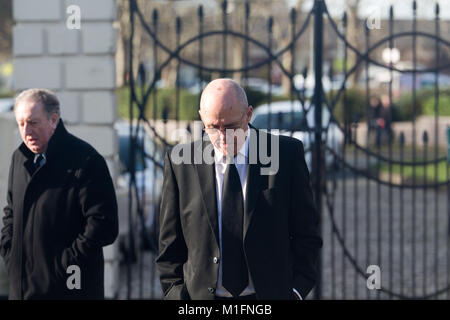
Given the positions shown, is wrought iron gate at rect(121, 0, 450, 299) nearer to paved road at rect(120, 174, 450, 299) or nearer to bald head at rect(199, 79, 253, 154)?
paved road at rect(120, 174, 450, 299)

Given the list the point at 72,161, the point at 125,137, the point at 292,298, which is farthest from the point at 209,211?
the point at 125,137

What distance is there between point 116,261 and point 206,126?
10.3 ft

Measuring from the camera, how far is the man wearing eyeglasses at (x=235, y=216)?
3.55 meters

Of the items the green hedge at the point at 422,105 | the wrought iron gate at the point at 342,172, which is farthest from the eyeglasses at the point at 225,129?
the green hedge at the point at 422,105

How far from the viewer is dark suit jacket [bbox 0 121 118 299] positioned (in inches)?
165

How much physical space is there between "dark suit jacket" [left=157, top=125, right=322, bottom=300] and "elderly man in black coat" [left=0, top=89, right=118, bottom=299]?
540 millimetres

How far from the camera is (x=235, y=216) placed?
358 centimetres

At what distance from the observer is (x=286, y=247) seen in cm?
365

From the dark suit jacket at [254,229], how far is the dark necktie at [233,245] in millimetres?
33

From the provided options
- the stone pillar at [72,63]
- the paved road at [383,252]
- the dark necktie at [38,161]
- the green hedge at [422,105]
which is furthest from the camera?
the green hedge at [422,105]

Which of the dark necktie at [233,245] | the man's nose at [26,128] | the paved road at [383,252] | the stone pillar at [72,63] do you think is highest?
the stone pillar at [72,63]

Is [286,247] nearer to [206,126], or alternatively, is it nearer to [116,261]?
[206,126]

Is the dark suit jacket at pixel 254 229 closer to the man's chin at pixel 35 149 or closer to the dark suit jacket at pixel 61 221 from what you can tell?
the dark suit jacket at pixel 61 221

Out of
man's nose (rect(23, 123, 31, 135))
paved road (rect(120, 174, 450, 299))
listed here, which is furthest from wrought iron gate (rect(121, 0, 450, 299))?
man's nose (rect(23, 123, 31, 135))
